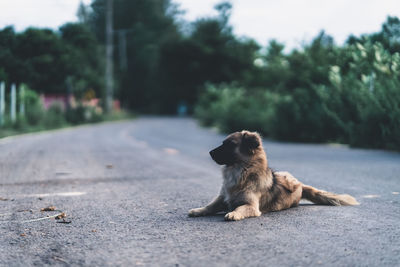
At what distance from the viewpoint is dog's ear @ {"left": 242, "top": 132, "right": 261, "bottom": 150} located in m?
5.28

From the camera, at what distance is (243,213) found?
490cm

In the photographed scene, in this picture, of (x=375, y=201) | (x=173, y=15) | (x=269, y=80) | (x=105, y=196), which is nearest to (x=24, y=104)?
(x=269, y=80)

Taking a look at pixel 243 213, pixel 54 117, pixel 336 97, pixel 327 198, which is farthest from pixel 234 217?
pixel 54 117

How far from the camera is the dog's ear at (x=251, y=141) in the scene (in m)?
5.28

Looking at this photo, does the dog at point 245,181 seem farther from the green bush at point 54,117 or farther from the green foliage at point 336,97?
the green bush at point 54,117

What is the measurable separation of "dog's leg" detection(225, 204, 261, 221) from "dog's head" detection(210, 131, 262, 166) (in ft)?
1.72

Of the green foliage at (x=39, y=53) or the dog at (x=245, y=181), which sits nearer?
the dog at (x=245, y=181)

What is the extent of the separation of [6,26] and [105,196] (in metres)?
5.87

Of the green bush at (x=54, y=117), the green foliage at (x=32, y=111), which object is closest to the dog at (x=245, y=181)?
the green foliage at (x=32, y=111)

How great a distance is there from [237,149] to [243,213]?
727mm

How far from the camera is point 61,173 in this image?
9.23 m

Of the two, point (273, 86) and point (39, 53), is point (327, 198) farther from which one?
point (273, 86)

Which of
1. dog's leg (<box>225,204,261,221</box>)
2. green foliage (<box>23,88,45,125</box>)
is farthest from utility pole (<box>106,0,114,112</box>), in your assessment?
dog's leg (<box>225,204,261,221</box>)

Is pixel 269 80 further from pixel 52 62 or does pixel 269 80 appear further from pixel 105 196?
pixel 105 196
